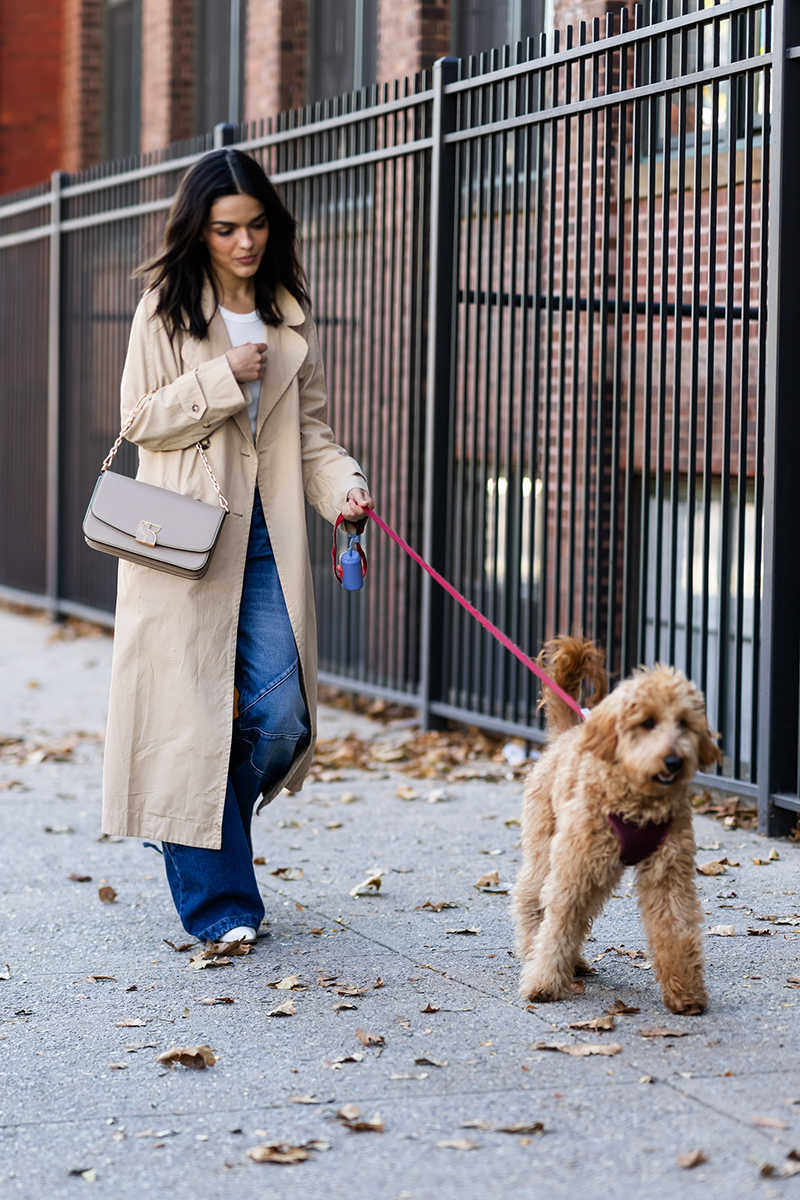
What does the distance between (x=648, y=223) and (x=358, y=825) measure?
8.71 ft

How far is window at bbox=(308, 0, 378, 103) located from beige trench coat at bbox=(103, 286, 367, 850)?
704 cm

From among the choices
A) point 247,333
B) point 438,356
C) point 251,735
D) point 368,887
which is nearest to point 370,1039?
→ point 251,735

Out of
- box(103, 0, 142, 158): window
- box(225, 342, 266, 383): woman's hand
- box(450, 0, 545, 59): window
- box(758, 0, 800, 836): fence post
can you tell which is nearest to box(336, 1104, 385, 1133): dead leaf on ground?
box(225, 342, 266, 383): woman's hand

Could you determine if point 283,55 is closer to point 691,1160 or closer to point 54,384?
point 54,384

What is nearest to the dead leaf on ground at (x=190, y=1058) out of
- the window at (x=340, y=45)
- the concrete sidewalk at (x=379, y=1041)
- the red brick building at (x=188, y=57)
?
the concrete sidewalk at (x=379, y=1041)

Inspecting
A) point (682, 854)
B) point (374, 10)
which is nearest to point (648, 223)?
point (682, 854)

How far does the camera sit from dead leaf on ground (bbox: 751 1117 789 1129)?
3.21 metres

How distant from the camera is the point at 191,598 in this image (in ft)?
14.9

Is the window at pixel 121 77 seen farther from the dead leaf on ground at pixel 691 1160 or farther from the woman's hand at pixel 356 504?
the dead leaf on ground at pixel 691 1160

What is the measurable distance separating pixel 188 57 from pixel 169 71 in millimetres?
211

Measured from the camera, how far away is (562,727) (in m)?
4.27

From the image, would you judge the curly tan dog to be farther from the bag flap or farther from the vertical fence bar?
the vertical fence bar

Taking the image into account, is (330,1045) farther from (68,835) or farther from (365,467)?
(365,467)

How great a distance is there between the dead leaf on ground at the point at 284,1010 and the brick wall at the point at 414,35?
22.4ft
